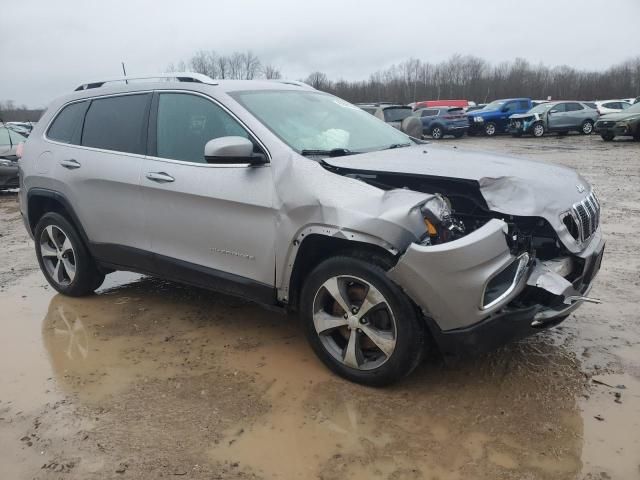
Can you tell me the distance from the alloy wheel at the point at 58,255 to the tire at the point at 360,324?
258 centimetres

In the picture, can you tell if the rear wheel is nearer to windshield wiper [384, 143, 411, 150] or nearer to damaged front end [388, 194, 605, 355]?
windshield wiper [384, 143, 411, 150]

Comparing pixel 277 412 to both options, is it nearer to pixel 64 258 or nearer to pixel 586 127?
pixel 64 258

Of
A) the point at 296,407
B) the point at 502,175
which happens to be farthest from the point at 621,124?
the point at 296,407

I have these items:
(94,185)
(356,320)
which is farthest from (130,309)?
(356,320)

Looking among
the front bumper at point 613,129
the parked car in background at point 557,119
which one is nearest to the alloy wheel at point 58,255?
the front bumper at point 613,129

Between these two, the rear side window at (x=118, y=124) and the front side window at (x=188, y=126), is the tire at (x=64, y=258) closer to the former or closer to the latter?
the rear side window at (x=118, y=124)

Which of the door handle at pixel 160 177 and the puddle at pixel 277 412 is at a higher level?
the door handle at pixel 160 177

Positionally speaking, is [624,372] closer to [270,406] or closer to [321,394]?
[321,394]

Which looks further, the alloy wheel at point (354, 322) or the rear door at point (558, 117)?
the rear door at point (558, 117)

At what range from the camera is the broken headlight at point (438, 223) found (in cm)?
291

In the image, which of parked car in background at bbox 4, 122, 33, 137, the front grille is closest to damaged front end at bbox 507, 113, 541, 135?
parked car in background at bbox 4, 122, 33, 137

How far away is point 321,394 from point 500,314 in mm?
1127

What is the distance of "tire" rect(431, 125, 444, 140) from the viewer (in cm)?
2645

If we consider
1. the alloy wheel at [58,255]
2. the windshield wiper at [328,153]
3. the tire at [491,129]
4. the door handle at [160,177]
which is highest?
the windshield wiper at [328,153]
